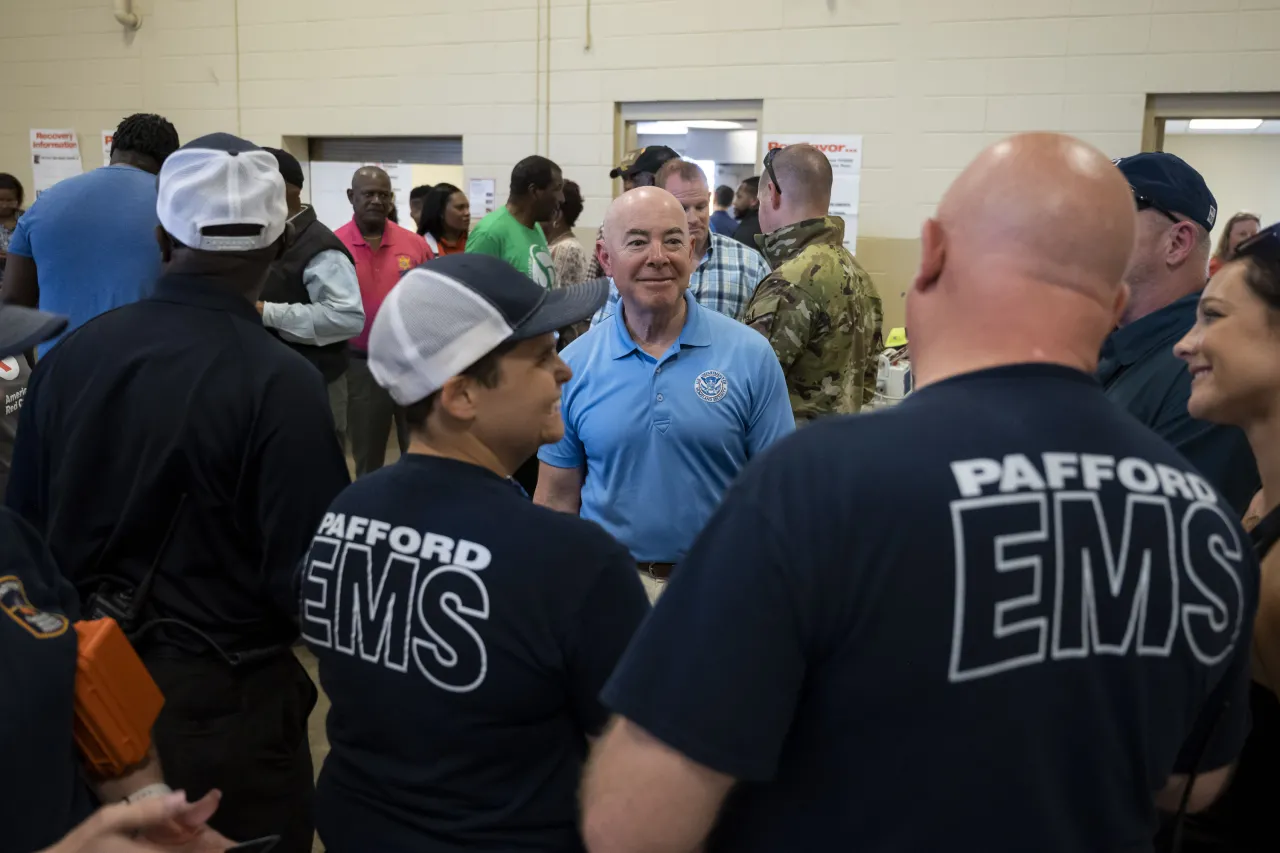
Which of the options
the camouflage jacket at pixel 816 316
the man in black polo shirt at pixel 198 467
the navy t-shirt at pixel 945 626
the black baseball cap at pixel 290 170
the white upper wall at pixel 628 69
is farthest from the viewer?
the white upper wall at pixel 628 69

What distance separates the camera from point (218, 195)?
175cm

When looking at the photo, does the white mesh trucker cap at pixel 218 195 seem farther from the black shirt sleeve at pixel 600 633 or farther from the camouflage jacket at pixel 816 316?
the camouflage jacket at pixel 816 316

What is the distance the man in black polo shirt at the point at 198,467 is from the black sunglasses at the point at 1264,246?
1.53 meters

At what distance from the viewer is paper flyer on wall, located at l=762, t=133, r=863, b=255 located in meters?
6.20

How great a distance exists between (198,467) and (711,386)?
113 centimetres

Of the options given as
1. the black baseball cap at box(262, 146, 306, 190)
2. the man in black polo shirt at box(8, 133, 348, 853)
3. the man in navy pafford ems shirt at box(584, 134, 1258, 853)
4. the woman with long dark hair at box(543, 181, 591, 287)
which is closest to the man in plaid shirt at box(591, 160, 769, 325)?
the woman with long dark hair at box(543, 181, 591, 287)

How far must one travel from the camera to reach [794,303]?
312cm

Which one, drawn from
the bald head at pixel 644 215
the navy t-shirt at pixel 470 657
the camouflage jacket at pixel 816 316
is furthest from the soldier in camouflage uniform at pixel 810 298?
the navy t-shirt at pixel 470 657

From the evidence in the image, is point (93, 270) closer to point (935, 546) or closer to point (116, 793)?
point (116, 793)

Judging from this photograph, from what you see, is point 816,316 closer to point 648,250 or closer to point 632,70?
point 648,250

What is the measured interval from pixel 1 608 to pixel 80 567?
2.12ft

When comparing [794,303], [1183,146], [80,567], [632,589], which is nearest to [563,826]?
[632,589]

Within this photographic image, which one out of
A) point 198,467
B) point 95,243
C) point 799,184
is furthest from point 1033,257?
point 95,243

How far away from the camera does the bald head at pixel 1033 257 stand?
1.00 meters
